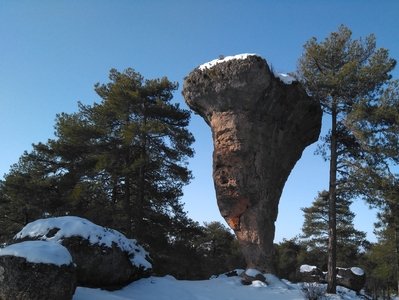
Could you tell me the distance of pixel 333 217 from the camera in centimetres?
1806

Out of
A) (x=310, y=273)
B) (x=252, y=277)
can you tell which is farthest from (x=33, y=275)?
(x=310, y=273)

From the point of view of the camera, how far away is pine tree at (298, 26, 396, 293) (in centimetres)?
1829

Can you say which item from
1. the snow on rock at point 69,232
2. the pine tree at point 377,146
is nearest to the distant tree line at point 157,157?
the pine tree at point 377,146

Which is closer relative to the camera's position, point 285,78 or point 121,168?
point 285,78

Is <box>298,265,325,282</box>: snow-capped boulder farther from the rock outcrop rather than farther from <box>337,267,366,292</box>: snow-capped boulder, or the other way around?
<box>337,267,366,292</box>: snow-capped boulder

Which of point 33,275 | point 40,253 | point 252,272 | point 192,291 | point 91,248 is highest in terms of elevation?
point 252,272

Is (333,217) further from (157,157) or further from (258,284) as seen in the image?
(157,157)

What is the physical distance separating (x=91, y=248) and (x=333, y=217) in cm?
1060

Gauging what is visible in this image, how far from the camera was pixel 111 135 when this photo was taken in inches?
939

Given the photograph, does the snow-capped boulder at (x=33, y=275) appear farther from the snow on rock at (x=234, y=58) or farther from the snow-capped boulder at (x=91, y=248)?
the snow on rock at (x=234, y=58)

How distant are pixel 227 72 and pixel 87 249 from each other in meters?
9.89

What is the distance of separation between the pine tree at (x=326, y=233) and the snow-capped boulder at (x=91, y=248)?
86.8 ft

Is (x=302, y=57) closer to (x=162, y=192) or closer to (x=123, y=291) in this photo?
(x=162, y=192)

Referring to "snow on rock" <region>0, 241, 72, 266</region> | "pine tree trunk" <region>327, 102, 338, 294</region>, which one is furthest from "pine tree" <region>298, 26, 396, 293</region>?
"snow on rock" <region>0, 241, 72, 266</region>
